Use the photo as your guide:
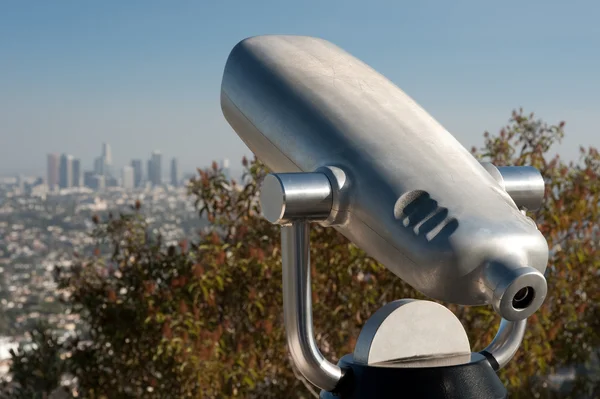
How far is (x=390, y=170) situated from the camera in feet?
3.86

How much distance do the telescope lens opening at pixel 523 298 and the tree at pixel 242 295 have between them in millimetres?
2370

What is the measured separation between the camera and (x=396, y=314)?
1.26 meters

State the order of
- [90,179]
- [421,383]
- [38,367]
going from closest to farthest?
1. [421,383]
2. [38,367]
3. [90,179]

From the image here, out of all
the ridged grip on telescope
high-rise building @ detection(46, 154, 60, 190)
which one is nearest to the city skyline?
high-rise building @ detection(46, 154, 60, 190)

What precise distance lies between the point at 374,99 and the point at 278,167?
0.73 ft

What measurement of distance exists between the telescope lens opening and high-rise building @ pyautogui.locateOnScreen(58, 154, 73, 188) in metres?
11.4

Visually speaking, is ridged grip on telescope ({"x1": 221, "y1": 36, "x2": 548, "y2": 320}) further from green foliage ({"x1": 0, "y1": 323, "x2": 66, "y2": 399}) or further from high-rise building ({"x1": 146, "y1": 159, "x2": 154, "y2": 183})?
high-rise building ({"x1": 146, "y1": 159, "x2": 154, "y2": 183})

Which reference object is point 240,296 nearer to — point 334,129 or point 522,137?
point 522,137

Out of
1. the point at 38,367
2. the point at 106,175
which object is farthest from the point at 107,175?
the point at 38,367

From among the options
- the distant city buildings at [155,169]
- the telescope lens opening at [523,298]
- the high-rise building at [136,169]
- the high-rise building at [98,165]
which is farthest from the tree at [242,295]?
the high-rise building at [98,165]

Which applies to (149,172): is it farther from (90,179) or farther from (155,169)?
(90,179)

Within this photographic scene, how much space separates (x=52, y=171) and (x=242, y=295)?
11.8 m

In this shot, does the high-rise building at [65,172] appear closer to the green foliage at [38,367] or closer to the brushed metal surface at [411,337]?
the green foliage at [38,367]

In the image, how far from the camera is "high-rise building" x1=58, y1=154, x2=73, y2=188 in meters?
12.3
